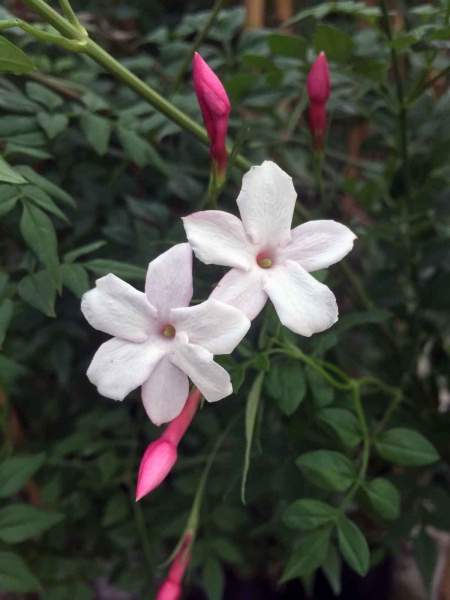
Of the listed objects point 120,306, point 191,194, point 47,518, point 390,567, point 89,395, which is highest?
point 120,306

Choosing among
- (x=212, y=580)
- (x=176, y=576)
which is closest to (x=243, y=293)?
(x=176, y=576)

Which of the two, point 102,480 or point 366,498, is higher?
point 366,498

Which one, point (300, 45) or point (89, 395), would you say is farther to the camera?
point (89, 395)

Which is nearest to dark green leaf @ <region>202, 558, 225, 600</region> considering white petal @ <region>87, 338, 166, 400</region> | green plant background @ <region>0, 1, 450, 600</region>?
green plant background @ <region>0, 1, 450, 600</region>

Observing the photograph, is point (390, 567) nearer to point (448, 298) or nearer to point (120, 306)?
point (448, 298)

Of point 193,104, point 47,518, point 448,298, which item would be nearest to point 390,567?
point 448,298

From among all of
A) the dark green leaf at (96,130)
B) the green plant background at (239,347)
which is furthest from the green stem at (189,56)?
the dark green leaf at (96,130)

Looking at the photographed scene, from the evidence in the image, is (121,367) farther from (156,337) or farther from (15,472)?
(15,472)
